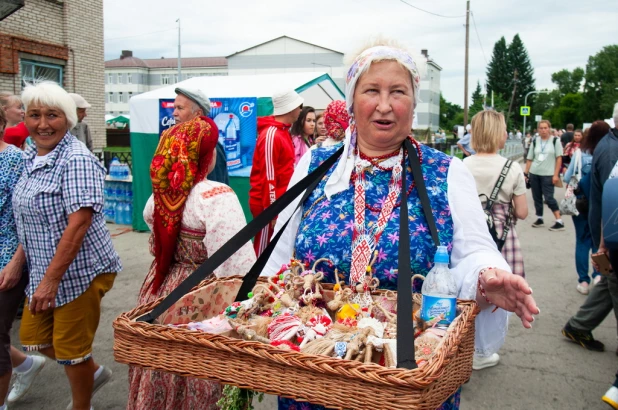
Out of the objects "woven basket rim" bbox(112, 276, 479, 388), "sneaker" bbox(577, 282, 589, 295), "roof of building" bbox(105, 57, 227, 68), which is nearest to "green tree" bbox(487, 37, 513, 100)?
"roof of building" bbox(105, 57, 227, 68)

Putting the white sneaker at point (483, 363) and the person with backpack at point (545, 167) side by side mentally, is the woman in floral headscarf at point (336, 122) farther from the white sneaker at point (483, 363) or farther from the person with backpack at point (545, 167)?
the person with backpack at point (545, 167)

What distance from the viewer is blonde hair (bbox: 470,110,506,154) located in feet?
15.0

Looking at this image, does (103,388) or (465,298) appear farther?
(103,388)

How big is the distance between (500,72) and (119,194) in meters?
104

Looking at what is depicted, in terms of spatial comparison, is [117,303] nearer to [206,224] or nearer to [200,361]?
A: [206,224]

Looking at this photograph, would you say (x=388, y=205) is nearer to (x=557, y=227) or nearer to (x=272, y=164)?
(x=272, y=164)

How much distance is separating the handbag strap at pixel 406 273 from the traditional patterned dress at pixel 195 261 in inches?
51.4

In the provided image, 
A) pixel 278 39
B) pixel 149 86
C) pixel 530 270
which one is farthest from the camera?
pixel 149 86

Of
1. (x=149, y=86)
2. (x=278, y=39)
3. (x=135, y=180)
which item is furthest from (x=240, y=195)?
(x=149, y=86)

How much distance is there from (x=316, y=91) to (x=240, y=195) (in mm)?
2433

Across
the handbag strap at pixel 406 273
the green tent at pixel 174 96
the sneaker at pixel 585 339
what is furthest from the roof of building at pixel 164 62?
the handbag strap at pixel 406 273

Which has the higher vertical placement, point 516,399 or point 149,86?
point 149,86

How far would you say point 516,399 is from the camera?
3.77 metres

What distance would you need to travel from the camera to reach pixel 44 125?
2984mm
